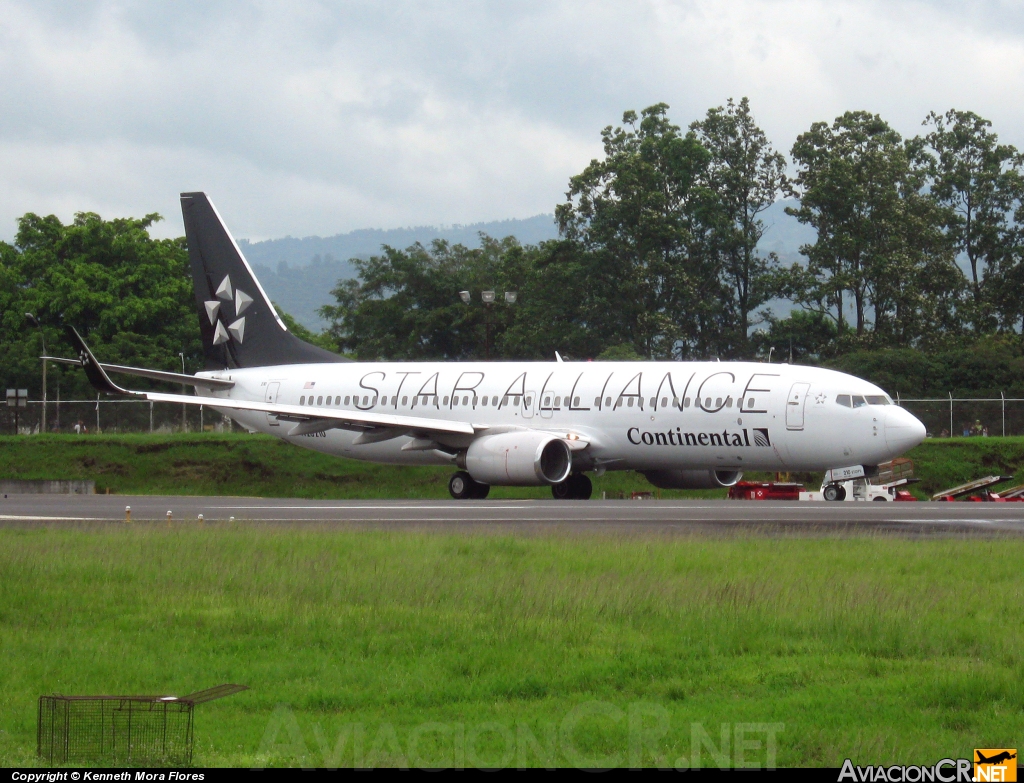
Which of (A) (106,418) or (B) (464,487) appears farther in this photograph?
(A) (106,418)

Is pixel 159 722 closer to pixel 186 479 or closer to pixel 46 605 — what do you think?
pixel 46 605

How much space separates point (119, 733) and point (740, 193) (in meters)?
67.4

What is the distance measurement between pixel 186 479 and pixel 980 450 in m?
25.7

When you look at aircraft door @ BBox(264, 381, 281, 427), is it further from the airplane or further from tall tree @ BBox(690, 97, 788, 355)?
tall tree @ BBox(690, 97, 788, 355)

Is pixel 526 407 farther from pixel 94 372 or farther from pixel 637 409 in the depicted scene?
pixel 94 372

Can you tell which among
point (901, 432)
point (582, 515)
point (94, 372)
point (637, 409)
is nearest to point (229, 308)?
point (94, 372)

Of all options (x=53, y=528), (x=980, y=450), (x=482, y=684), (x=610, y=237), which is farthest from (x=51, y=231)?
(x=482, y=684)

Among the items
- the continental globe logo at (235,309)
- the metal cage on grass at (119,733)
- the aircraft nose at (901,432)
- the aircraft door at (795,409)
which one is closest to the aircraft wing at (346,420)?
the continental globe logo at (235,309)

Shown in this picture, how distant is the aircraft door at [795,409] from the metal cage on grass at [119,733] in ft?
73.8

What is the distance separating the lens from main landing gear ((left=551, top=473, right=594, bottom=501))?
32500 millimetres

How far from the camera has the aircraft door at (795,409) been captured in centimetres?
2869

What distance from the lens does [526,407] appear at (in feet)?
108

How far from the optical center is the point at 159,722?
745 cm

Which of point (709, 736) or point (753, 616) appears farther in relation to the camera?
point (753, 616)
